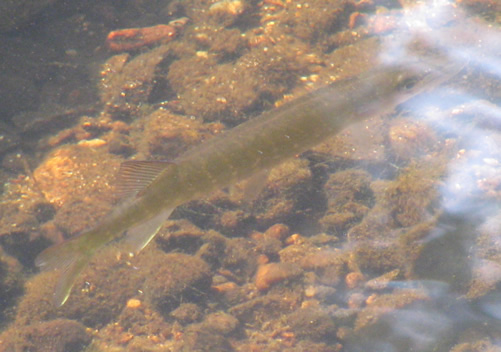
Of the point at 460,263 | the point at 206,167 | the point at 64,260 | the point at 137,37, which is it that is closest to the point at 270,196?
the point at 206,167

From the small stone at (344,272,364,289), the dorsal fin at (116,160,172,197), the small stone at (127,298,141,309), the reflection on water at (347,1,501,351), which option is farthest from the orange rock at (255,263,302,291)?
the dorsal fin at (116,160,172,197)

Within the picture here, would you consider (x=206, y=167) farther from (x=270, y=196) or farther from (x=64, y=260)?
(x=270, y=196)

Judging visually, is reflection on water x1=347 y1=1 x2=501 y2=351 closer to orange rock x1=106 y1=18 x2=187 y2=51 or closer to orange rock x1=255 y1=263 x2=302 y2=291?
orange rock x1=255 y1=263 x2=302 y2=291

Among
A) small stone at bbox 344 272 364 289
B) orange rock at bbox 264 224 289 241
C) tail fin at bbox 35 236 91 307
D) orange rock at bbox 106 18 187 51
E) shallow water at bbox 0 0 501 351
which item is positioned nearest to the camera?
tail fin at bbox 35 236 91 307

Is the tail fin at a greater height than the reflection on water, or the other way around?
the tail fin

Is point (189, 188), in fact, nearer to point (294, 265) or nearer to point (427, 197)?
point (294, 265)

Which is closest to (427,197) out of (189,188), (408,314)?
(408,314)

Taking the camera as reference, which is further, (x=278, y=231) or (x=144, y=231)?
(x=278, y=231)
